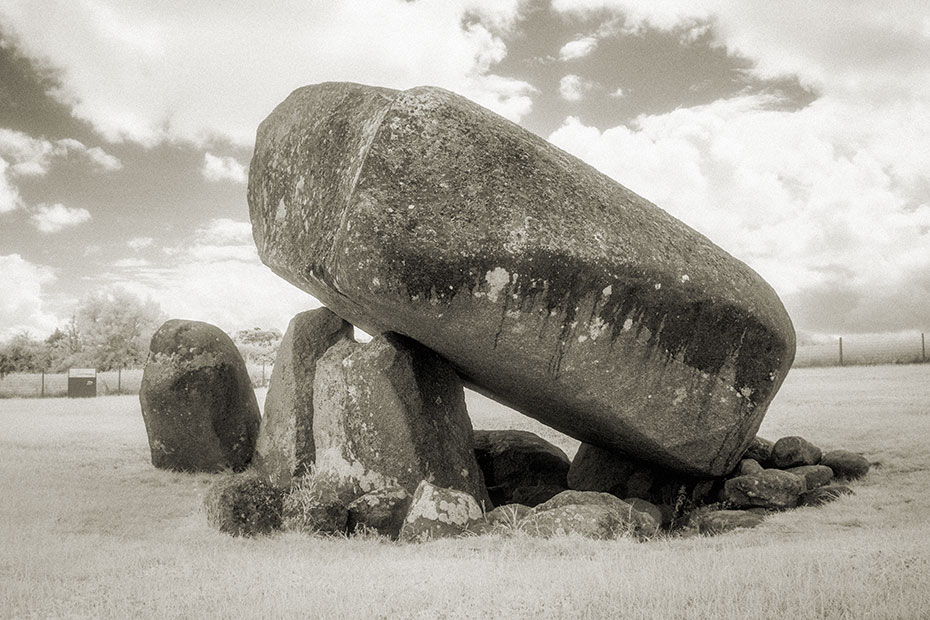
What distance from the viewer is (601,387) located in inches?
393

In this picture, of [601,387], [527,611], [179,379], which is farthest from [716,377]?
[179,379]

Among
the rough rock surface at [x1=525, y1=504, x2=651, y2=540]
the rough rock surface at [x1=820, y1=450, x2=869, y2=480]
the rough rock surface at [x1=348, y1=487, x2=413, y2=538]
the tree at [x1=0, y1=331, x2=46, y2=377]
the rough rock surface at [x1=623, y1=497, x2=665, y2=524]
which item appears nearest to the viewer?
the rough rock surface at [x1=525, y1=504, x2=651, y2=540]

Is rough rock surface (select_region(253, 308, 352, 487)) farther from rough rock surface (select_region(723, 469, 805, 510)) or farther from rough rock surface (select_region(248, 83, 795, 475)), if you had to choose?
rough rock surface (select_region(723, 469, 805, 510))

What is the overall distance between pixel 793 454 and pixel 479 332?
7.28 metres

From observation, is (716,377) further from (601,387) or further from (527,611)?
(527,611)

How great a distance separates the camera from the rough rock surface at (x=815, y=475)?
12453mm

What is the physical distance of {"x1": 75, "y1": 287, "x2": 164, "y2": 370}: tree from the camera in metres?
57.2

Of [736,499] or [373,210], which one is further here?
[736,499]

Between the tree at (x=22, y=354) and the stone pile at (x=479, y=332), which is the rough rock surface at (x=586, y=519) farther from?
the tree at (x=22, y=354)

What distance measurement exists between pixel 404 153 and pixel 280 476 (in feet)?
20.5

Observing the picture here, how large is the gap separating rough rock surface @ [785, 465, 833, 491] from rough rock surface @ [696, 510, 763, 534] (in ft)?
7.72

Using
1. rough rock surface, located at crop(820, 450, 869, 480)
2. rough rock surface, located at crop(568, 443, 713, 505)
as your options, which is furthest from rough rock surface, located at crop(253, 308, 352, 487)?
rough rock surface, located at crop(820, 450, 869, 480)

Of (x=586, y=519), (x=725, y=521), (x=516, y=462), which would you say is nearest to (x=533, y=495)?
(x=516, y=462)

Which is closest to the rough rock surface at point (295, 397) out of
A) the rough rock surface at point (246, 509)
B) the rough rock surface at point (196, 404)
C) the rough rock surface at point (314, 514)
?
the rough rock surface at point (196, 404)
